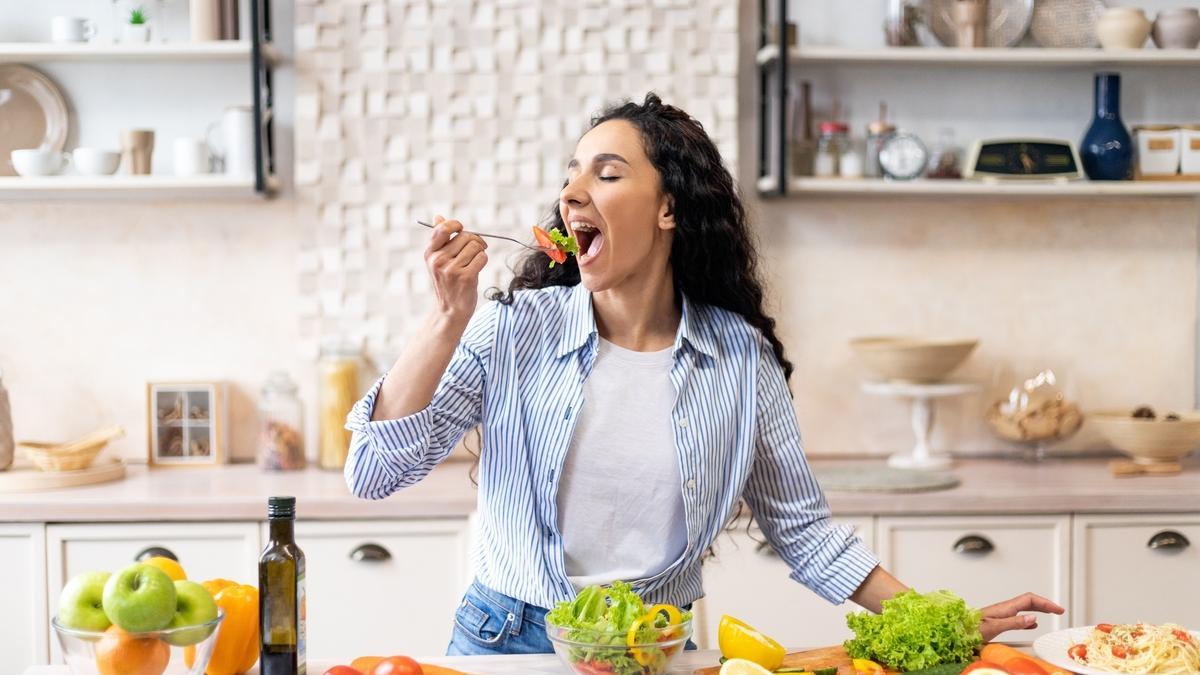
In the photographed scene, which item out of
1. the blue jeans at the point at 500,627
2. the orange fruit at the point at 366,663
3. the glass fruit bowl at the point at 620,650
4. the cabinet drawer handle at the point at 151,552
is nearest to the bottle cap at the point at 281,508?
the orange fruit at the point at 366,663

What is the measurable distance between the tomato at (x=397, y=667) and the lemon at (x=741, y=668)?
0.36 m

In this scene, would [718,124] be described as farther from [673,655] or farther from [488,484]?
[673,655]

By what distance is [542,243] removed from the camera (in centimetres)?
181

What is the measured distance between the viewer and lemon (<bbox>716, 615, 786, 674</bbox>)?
4.90ft

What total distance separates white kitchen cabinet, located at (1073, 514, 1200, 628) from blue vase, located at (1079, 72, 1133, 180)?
37.8 inches

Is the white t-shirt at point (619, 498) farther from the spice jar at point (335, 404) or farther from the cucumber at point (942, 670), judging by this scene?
the spice jar at point (335, 404)

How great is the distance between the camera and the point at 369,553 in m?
2.75

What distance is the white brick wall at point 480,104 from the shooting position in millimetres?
3219

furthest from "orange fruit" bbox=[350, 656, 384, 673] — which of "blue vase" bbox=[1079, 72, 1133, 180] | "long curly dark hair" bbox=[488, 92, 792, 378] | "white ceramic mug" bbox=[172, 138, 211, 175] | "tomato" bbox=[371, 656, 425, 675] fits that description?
"blue vase" bbox=[1079, 72, 1133, 180]

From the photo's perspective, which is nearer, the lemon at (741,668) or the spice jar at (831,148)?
the lemon at (741,668)

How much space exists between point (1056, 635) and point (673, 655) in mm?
558

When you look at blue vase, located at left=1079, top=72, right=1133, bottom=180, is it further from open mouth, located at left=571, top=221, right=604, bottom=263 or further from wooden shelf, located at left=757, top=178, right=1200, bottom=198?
open mouth, located at left=571, top=221, right=604, bottom=263

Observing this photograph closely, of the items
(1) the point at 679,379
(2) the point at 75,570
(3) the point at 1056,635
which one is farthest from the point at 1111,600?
(2) the point at 75,570

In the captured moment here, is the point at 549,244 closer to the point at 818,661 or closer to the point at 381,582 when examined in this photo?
the point at 818,661
